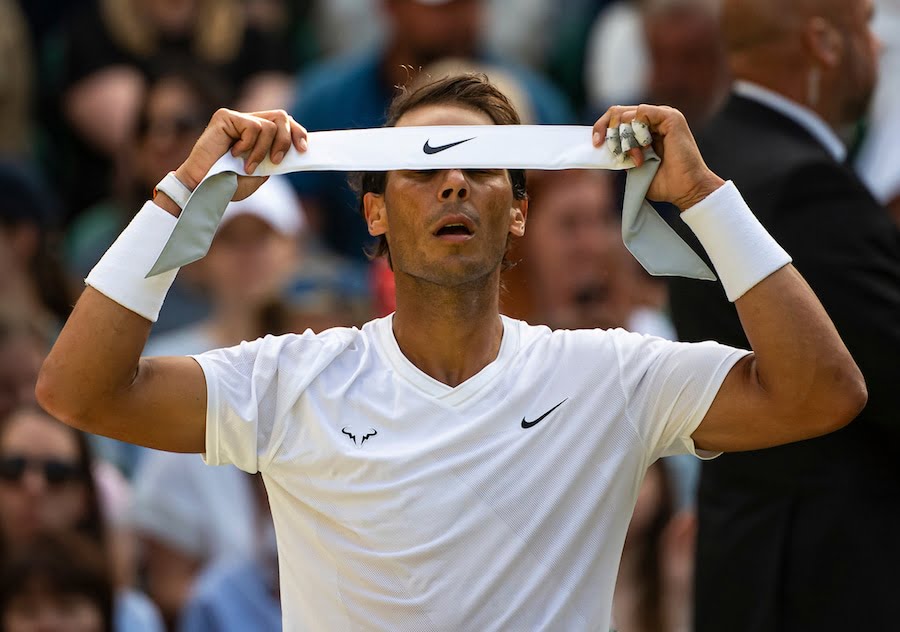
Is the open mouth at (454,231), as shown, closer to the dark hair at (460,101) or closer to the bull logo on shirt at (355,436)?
the dark hair at (460,101)

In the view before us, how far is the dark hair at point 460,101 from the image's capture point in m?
3.43

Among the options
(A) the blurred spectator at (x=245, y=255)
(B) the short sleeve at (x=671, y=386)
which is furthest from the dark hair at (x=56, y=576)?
(B) the short sleeve at (x=671, y=386)

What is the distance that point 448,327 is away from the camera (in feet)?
10.9

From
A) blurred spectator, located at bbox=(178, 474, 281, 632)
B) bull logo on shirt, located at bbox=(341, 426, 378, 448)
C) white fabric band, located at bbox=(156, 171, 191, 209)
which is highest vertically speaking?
white fabric band, located at bbox=(156, 171, 191, 209)

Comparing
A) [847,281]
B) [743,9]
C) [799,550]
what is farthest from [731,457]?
[743,9]

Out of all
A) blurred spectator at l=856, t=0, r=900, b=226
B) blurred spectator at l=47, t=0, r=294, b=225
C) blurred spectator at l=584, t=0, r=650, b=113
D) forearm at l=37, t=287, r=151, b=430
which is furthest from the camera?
blurred spectator at l=584, t=0, r=650, b=113

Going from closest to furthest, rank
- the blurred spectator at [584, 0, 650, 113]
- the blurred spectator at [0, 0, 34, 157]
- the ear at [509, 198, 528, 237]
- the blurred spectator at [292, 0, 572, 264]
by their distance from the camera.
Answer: the ear at [509, 198, 528, 237] → the blurred spectator at [292, 0, 572, 264] → the blurred spectator at [0, 0, 34, 157] → the blurred spectator at [584, 0, 650, 113]

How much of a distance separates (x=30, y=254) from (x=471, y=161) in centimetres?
407

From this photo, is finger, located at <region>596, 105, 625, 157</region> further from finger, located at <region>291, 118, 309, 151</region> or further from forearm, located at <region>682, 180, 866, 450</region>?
finger, located at <region>291, 118, 309, 151</region>

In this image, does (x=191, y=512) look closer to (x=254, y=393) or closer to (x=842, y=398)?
(x=254, y=393)

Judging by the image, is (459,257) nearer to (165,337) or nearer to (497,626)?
(497,626)

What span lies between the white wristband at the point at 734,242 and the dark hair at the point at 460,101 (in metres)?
0.47

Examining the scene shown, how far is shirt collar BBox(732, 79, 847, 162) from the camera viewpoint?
13.8ft

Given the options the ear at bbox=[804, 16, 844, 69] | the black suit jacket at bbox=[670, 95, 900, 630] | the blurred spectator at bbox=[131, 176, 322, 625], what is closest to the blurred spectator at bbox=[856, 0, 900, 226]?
the ear at bbox=[804, 16, 844, 69]
